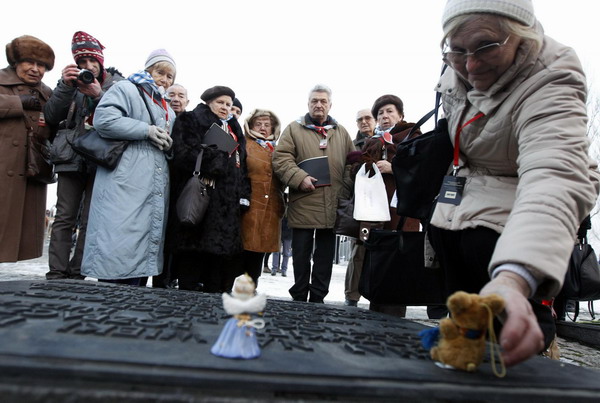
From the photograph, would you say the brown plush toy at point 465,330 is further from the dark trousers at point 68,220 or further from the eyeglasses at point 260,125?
the eyeglasses at point 260,125

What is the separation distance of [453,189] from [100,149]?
254 cm

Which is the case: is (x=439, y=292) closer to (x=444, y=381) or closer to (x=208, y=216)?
(x=444, y=381)

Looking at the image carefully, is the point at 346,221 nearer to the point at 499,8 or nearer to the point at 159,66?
the point at 159,66

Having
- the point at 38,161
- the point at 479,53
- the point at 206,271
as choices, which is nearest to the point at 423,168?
the point at 479,53

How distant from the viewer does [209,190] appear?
3.68 m

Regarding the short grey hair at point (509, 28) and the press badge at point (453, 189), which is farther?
the press badge at point (453, 189)

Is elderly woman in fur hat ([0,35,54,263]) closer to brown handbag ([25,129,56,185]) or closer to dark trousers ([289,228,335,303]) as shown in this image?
brown handbag ([25,129,56,185])

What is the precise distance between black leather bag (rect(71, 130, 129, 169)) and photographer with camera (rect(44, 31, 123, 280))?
12.9 inches

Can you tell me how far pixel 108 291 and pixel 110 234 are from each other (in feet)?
3.48

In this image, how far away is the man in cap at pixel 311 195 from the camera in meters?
3.85

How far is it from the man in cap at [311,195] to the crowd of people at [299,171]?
13mm

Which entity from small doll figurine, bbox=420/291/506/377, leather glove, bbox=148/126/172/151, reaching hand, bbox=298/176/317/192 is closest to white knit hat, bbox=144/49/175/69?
leather glove, bbox=148/126/172/151

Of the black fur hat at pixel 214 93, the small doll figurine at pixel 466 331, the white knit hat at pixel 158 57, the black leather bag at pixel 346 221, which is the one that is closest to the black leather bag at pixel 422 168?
the small doll figurine at pixel 466 331

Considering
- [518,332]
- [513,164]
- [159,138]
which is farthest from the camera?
[159,138]
